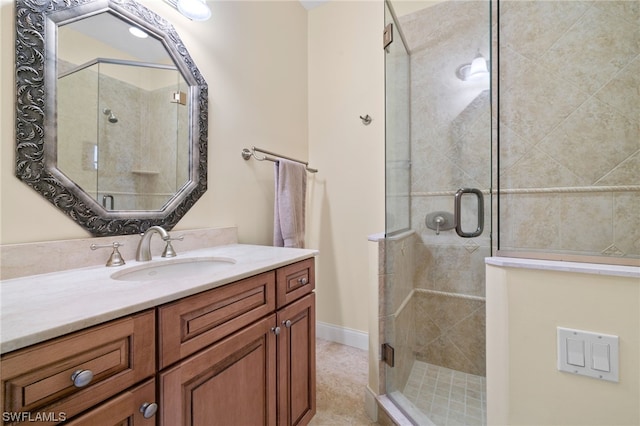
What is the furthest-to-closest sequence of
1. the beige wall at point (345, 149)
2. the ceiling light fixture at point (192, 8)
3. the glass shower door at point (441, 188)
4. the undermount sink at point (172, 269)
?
the beige wall at point (345, 149)
the glass shower door at point (441, 188)
the ceiling light fixture at point (192, 8)
the undermount sink at point (172, 269)

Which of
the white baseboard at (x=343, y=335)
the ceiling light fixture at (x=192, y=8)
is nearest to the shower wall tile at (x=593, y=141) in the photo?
the white baseboard at (x=343, y=335)

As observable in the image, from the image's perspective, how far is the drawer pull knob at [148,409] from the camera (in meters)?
0.63

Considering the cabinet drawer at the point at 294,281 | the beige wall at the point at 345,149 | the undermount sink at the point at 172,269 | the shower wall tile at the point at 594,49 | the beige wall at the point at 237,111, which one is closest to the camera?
the beige wall at the point at 237,111

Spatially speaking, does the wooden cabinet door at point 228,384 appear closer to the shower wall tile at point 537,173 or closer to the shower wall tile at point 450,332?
the shower wall tile at point 450,332

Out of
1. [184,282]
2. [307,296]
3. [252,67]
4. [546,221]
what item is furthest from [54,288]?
[546,221]

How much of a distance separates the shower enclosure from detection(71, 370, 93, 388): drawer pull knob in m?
1.21

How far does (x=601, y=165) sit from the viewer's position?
1.44 m

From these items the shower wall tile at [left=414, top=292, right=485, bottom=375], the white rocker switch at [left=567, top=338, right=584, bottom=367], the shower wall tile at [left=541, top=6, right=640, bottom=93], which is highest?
the shower wall tile at [left=541, top=6, right=640, bottom=93]

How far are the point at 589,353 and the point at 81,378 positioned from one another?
1.21 metres

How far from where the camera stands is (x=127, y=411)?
601 millimetres

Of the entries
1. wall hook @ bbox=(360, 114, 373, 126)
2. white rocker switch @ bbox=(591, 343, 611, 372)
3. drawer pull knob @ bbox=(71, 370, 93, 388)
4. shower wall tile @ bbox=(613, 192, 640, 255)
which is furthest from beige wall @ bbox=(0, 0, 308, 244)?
shower wall tile @ bbox=(613, 192, 640, 255)

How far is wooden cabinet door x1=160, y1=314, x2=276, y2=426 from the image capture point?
0.70 metres

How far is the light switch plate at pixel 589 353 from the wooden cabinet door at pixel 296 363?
89 centimetres

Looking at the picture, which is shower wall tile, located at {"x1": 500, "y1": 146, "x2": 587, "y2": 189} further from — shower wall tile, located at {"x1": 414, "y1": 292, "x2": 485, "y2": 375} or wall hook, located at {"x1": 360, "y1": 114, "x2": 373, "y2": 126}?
wall hook, located at {"x1": 360, "y1": 114, "x2": 373, "y2": 126}
